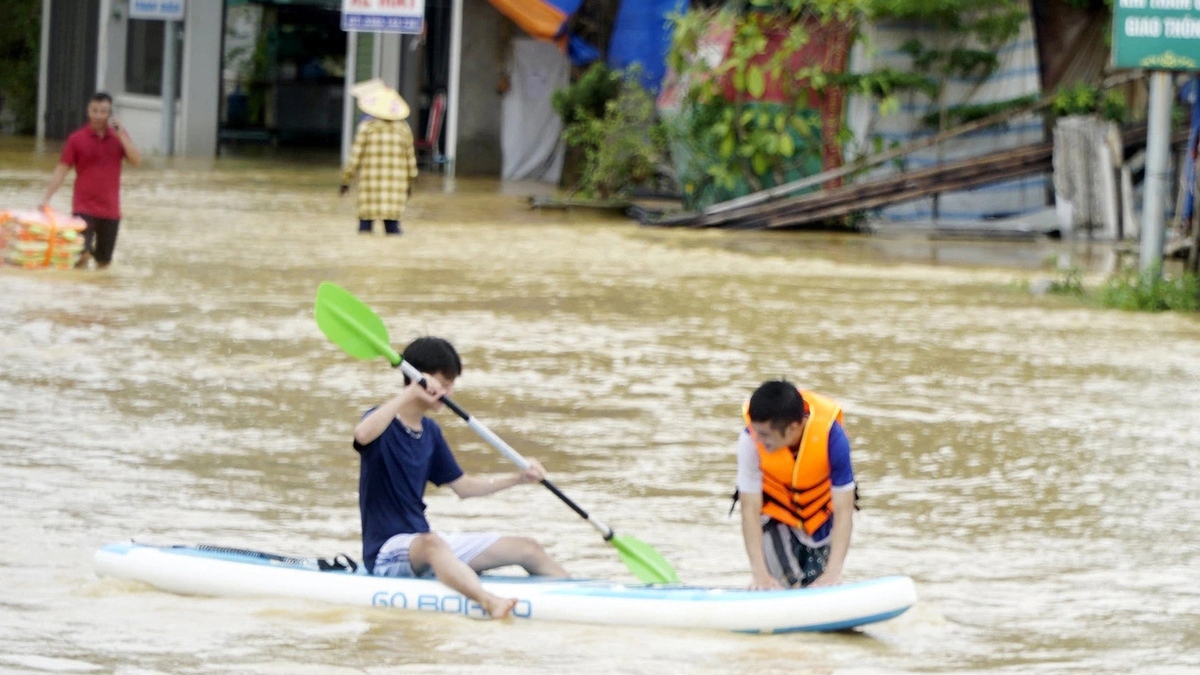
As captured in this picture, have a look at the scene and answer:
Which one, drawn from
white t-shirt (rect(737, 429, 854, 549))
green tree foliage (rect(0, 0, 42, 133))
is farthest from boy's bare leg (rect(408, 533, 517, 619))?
green tree foliage (rect(0, 0, 42, 133))

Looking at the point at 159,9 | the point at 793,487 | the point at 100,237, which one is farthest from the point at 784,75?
the point at 793,487

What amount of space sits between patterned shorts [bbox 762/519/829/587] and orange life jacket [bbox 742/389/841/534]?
0.07m

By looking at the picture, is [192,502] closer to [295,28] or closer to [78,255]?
[78,255]

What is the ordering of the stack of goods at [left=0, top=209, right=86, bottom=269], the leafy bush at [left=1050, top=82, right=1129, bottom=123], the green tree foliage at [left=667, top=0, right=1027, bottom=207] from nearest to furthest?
the stack of goods at [left=0, top=209, right=86, bottom=269]
the green tree foliage at [left=667, top=0, right=1027, bottom=207]
the leafy bush at [left=1050, top=82, right=1129, bottom=123]

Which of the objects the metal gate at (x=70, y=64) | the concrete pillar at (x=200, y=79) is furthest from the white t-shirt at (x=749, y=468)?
the metal gate at (x=70, y=64)

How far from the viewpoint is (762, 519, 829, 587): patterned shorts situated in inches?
226

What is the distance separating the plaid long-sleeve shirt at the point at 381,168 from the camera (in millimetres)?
17188

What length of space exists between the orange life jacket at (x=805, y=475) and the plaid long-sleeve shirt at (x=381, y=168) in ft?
39.0

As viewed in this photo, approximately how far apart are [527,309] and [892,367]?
2944 millimetres

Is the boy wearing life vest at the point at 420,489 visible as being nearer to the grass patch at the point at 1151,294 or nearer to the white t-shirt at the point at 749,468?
the white t-shirt at the point at 749,468

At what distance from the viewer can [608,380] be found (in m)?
10.1

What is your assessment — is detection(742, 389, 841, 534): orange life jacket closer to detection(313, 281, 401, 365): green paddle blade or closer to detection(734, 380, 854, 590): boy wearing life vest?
detection(734, 380, 854, 590): boy wearing life vest

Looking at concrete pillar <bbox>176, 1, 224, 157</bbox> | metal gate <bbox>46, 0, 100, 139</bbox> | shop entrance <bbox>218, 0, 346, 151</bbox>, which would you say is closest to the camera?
concrete pillar <bbox>176, 1, 224, 157</bbox>

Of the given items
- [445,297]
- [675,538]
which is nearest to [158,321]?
[445,297]
